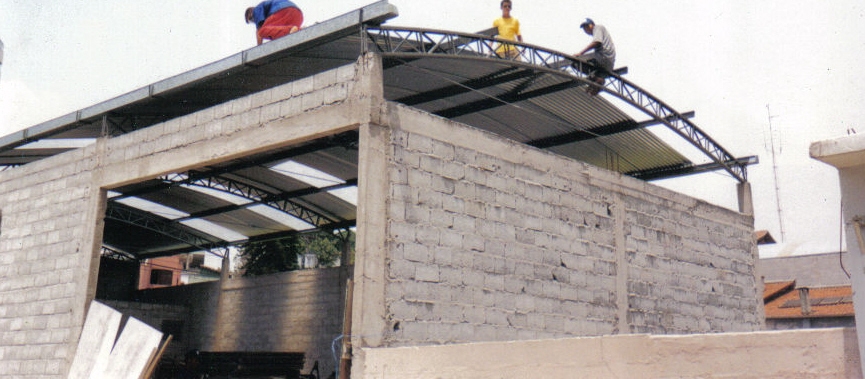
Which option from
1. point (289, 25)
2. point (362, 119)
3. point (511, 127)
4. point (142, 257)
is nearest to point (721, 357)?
point (362, 119)

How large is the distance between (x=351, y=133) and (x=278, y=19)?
81.5 inches

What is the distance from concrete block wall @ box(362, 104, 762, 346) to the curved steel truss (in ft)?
4.64

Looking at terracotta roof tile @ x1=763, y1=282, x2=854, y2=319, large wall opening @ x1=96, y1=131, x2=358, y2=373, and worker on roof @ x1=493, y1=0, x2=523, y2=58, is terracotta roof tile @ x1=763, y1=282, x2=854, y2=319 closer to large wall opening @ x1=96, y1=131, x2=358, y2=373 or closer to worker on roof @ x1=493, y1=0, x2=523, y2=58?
large wall opening @ x1=96, y1=131, x2=358, y2=373

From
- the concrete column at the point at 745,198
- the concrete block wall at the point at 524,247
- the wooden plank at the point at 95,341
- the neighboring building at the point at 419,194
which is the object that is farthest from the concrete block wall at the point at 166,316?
the concrete column at the point at 745,198

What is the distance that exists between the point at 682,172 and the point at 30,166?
12.9 m

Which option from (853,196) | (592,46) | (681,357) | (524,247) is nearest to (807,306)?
(592,46)

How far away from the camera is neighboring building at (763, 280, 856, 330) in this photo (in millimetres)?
31078

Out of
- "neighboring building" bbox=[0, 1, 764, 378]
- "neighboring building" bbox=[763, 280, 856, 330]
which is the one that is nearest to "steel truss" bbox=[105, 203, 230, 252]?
"neighboring building" bbox=[0, 1, 764, 378]

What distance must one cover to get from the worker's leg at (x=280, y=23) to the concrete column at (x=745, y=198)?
1002 cm

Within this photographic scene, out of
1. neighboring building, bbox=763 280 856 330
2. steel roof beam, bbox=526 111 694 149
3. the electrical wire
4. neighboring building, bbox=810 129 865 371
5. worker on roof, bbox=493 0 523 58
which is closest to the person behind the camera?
neighboring building, bbox=810 129 865 371

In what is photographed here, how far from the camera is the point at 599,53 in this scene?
42.3ft

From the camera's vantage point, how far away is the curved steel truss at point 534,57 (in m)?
10.4

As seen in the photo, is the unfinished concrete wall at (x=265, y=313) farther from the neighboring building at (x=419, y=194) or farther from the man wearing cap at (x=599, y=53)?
the man wearing cap at (x=599, y=53)

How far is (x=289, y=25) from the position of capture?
38.8 feet
